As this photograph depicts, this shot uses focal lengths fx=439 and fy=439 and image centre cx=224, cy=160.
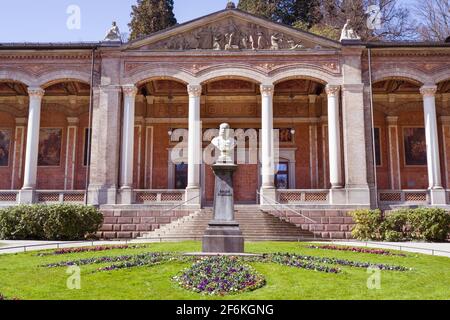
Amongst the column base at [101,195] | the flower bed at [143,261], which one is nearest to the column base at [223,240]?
the flower bed at [143,261]

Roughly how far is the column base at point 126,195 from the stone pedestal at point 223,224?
1132 centimetres

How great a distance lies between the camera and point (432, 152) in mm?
24000

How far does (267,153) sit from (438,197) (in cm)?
931

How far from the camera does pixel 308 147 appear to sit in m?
28.7

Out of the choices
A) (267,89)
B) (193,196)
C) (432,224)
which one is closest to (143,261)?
(193,196)

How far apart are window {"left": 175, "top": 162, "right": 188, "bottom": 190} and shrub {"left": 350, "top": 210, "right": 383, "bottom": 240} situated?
1193 cm

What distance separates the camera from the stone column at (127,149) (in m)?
23.3

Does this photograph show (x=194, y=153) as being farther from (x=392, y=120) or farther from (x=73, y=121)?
(x=392, y=120)

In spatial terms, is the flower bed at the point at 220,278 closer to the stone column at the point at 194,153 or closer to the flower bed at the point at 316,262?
the flower bed at the point at 316,262

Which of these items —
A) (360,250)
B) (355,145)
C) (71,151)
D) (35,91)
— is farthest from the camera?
(71,151)

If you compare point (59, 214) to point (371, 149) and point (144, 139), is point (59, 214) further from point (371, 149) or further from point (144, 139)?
point (371, 149)

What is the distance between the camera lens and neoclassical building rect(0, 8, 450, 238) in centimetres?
2362

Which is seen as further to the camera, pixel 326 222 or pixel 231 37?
pixel 231 37
